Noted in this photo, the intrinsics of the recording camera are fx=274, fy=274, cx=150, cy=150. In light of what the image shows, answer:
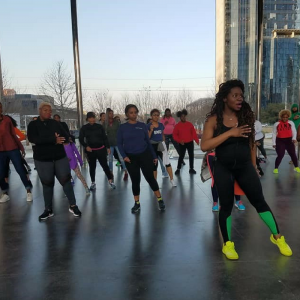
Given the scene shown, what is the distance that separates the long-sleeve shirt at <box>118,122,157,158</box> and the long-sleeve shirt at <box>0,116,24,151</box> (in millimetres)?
2019

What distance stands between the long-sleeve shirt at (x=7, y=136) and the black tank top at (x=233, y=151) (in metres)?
3.72

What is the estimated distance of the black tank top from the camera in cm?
263

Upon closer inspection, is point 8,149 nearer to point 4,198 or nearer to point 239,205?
point 4,198

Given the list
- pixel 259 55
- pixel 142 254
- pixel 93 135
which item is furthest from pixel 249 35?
pixel 142 254

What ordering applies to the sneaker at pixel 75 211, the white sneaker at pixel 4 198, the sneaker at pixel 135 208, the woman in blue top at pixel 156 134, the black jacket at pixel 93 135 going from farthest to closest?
the woman in blue top at pixel 156 134 → the black jacket at pixel 93 135 → the white sneaker at pixel 4 198 → the sneaker at pixel 135 208 → the sneaker at pixel 75 211

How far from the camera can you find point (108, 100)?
64.7 ft

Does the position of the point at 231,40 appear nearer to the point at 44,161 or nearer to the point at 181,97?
the point at 181,97

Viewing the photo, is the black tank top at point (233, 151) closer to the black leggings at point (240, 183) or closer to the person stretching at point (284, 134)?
the black leggings at point (240, 183)

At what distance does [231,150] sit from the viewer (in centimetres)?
263

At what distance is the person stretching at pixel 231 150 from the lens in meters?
2.63

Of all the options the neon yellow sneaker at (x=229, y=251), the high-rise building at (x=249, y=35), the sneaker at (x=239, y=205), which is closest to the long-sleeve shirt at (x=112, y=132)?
the sneaker at (x=239, y=205)

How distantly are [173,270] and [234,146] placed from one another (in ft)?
4.28

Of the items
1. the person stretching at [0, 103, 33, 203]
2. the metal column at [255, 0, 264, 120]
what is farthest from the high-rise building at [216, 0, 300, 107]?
the person stretching at [0, 103, 33, 203]

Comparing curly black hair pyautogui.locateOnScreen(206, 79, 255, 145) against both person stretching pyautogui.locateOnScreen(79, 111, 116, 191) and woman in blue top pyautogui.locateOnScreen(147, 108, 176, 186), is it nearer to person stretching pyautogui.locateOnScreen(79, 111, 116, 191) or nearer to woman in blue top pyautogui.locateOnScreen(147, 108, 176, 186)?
woman in blue top pyautogui.locateOnScreen(147, 108, 176, 186)
